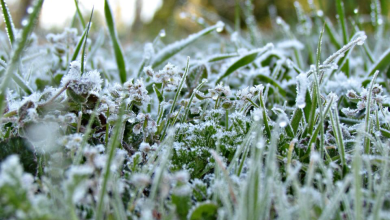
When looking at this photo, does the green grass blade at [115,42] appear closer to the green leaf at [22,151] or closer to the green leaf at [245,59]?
the green leaf at [245,59]

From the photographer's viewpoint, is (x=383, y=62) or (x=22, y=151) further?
(x=383, y=62)

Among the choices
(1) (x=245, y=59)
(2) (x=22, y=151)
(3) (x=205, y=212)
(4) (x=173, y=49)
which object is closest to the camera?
Answer: (3) (x=205, y=212)

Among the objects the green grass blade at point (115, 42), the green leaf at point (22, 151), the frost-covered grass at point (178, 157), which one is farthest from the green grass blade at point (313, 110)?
the green grass blade at point (115, 42)

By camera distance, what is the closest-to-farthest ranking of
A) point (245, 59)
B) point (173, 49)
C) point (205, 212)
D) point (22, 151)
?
1. point (205, 212)
2. point (22, 151)
3. point (245, 59)
4. point (173, 49)

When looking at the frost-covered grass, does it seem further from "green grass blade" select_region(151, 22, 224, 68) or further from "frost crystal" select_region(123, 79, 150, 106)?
"green grass blade" select_region(151, 22, 224, 68)

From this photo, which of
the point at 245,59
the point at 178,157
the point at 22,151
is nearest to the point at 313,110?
the point at 178,157

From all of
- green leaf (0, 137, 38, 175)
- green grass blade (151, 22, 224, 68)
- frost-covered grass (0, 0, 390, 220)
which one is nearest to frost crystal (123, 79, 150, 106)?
frost-covered grass (0, 0, 390, 220)

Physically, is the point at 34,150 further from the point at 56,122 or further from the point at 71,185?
the point at 71,185

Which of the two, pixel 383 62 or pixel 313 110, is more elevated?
pixel 383 62

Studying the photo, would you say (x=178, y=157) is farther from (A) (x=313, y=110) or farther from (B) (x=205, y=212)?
(A) (x=313, y=110)
